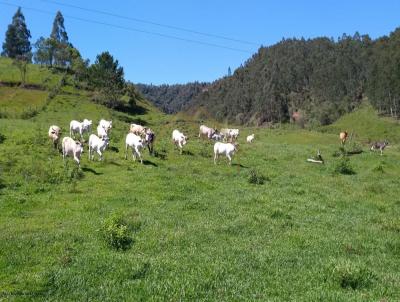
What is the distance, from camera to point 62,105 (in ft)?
312

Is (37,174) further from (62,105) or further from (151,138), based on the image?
(62,105)

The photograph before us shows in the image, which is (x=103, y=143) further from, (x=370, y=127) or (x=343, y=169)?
(x=370, y=127)

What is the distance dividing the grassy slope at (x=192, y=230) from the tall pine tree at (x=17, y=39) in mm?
143856

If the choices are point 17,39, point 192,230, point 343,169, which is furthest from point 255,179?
point 17,39

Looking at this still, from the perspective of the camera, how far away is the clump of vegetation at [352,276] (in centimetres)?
1241

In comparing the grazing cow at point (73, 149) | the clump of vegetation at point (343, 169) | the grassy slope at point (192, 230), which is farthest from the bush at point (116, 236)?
the clump of vegetation at point (343, 169)

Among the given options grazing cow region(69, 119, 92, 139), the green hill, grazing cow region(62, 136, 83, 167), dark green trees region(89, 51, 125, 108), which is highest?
dark green trees region(89, 51, 125, 108)

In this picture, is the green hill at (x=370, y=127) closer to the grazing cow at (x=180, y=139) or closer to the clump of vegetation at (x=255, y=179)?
the grazing cow at (x=180, y=139)

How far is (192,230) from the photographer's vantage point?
57.3ft

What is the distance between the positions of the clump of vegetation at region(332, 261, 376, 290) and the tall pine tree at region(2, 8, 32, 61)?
167251 mm

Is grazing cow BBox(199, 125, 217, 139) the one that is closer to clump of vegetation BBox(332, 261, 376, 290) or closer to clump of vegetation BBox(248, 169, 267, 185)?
clump of vegetation BBox(248, 169, 267, 185)

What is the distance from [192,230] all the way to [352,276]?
6.41 m

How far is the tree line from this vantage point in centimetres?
10594

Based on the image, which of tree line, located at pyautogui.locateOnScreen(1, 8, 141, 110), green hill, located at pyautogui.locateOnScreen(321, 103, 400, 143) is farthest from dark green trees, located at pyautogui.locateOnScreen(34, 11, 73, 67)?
green hill, located at pyautogui.locateOnScreen(321, 103, 400, 143)
